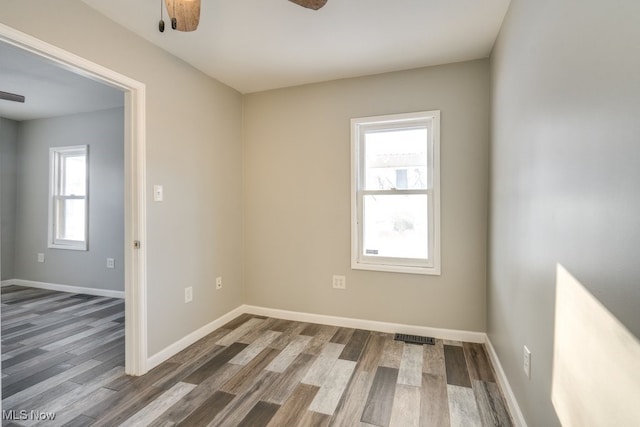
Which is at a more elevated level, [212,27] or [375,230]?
[212,27]

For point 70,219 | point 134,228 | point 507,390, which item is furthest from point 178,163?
point 70,219

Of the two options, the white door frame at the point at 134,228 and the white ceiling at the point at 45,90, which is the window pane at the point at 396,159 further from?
the white ceiling at the point at 45,90

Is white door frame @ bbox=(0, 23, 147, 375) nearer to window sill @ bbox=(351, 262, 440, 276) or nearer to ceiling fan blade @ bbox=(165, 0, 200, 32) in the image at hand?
ceiling fan blade @ bbox=(165, 0, 200, 32)

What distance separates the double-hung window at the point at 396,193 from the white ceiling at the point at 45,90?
275cm

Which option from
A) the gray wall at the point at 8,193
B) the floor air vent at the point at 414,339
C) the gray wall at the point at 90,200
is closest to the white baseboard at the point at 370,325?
the floor air vent at the point at 414,339

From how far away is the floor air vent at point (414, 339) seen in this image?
270 centimetres

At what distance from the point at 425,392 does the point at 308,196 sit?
1.98 metres

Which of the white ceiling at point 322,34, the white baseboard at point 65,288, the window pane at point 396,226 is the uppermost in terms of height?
the white ceiling at point 322,34

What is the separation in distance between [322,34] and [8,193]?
17.9 ft

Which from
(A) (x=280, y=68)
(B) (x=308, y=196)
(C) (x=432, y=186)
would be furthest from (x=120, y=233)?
(C) (x=432, y=186)

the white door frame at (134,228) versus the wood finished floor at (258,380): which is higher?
the white door frame at (134,228)

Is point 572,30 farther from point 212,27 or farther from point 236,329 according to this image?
point 236,329

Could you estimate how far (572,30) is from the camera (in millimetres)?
1074

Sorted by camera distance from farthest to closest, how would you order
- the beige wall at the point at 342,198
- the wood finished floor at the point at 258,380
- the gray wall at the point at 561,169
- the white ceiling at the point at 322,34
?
the beige wall at the point at 342,198, the white ceiling at the point at 322,34, the wood finished floor at the point at 258,380, the gray wall at the point at 561,169
